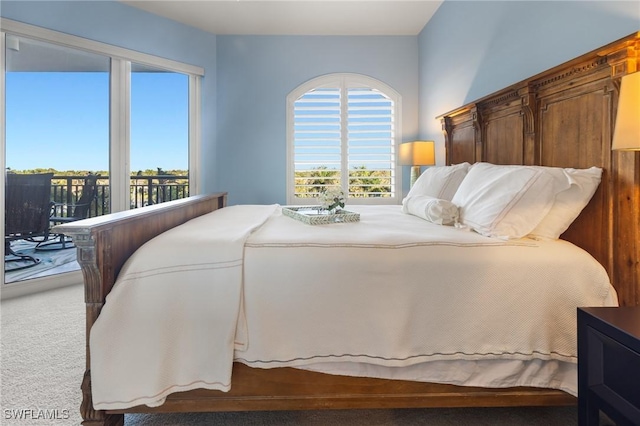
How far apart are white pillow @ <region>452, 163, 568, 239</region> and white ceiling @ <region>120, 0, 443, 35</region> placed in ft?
9.52

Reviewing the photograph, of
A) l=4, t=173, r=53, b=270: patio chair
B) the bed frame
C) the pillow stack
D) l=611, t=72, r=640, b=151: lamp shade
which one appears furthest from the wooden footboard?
l=4, t=173, r=53, b=270: patio chair

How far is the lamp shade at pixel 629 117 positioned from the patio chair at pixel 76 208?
13.9 ft

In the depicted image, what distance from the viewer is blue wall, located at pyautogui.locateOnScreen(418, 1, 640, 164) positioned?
1706mm

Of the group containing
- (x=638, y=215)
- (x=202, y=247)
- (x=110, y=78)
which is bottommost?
(x=202, y=247)

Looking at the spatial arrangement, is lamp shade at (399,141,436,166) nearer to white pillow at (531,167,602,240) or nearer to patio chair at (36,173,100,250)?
white pillow at (531,167,602,240)

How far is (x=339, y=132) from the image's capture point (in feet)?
15.0

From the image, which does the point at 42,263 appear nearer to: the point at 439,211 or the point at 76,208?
the point at 76,208

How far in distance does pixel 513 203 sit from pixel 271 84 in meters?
3.75

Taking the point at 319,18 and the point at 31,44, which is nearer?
the point at 31,44

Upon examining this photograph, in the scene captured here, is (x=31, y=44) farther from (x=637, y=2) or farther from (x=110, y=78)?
(x=637, y=2)

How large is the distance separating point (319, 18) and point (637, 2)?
3.22 m

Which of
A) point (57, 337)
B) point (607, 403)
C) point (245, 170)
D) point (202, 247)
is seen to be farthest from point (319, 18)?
point (607, 403)

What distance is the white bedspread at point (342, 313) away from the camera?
1248 mm
